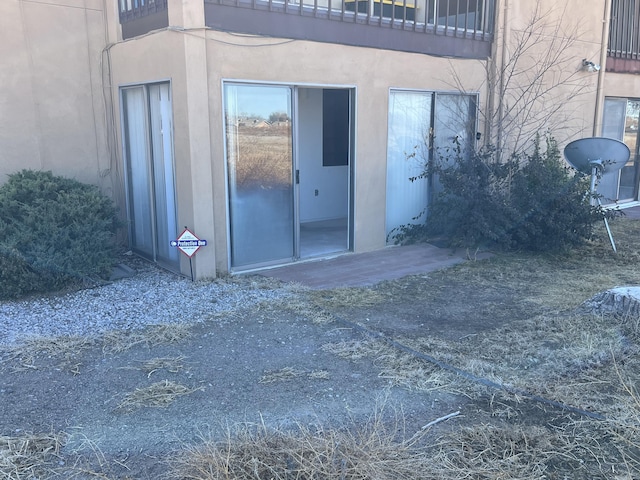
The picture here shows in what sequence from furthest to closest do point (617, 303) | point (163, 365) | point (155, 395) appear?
1. point (617, 303)
2. point (163, 365)
3. point (155, 395)

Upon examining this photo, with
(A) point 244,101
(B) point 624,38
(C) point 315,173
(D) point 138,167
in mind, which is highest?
(B) point 624,38

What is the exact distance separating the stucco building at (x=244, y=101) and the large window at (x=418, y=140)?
0.08 feet

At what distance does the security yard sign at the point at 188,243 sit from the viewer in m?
6.28

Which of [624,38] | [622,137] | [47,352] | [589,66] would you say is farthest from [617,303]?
[624,38]

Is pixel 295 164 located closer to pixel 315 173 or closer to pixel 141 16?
pixel 141 16

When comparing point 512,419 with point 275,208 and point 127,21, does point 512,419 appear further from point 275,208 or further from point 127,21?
point 127,21

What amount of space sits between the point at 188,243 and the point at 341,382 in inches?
113

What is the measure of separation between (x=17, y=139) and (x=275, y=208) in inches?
128

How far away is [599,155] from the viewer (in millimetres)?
8133

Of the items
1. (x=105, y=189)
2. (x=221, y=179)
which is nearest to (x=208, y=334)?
(x=221, y=179)

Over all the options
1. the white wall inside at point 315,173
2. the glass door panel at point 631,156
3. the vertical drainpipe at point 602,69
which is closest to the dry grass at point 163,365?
the white wall inside at point 315,173

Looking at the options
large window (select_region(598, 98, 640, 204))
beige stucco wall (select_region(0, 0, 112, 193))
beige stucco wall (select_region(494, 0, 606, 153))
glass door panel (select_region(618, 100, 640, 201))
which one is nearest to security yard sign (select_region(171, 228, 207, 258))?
beige stucco wall (select_region(0, 0, 112, 193))

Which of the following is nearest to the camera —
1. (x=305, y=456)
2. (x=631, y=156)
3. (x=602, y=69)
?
(x=305, y=456)

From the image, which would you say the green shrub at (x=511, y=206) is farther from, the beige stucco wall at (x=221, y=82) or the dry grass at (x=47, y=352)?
the dry grass at (x=47, y=352)
